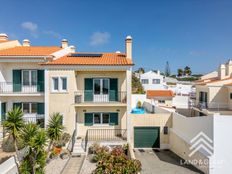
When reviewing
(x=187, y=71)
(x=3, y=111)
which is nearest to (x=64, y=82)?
(x=3, y=111)

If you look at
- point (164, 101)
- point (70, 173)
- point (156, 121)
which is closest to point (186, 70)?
point (164, 101)

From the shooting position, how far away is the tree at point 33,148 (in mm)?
12453

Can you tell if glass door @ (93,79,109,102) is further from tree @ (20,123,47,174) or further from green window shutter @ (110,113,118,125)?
tree @ (20,123,47,174)

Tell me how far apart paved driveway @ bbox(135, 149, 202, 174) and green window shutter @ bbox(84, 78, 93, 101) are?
7707 millimetres

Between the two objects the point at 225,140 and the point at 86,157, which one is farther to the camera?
the point at 86,157

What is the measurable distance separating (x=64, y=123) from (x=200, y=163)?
12.8m

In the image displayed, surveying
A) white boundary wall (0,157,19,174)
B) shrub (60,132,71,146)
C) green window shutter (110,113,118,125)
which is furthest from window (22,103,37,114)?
green window shutter (110,113,118,125)

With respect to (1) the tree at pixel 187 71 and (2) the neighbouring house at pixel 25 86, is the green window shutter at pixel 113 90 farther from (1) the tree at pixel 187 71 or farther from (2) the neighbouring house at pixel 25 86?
(1) the tree at pixel 187 71

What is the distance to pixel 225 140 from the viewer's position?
→ 13.2 m

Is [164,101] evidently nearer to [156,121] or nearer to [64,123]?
[156,121]

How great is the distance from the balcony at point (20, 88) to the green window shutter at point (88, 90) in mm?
4628

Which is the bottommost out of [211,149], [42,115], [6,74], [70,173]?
[70,173]

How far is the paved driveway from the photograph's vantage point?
1484 cm

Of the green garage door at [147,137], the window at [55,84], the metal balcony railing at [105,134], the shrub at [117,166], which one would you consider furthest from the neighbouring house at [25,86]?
the green garage door at [147,137]
